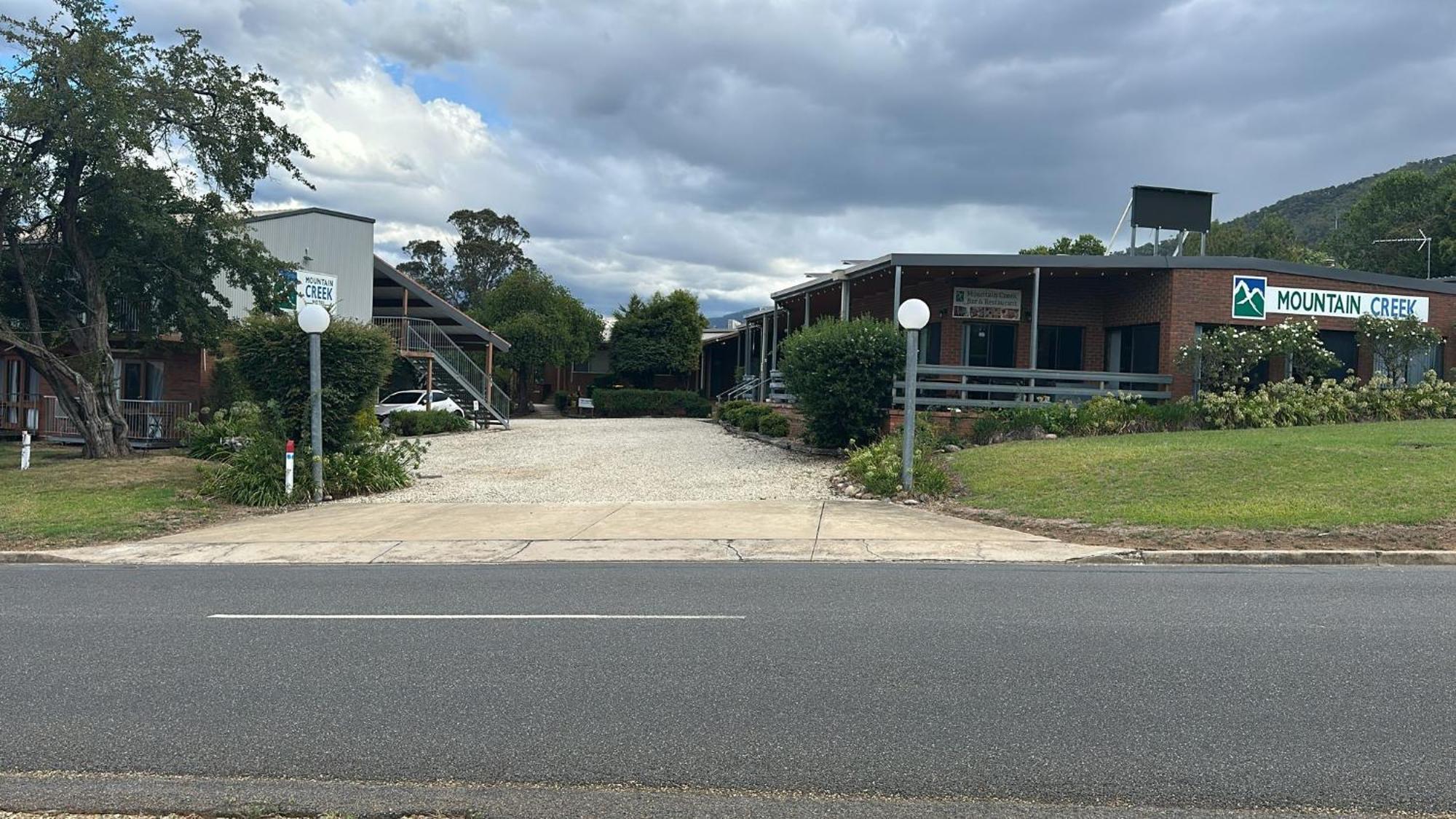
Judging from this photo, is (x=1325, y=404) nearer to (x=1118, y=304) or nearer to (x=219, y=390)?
(x=1118, y=304)

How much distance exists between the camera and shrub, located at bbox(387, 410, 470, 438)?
30625 mm

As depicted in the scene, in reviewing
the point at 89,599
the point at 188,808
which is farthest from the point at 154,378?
the point at 188,808

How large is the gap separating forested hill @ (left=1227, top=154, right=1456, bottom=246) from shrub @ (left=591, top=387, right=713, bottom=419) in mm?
49985

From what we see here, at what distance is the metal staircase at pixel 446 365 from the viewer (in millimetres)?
33469

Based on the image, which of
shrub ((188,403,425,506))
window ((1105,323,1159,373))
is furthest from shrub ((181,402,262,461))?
window ((1105,323,1159,373))

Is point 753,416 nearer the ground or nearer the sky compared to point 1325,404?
nearer the ground

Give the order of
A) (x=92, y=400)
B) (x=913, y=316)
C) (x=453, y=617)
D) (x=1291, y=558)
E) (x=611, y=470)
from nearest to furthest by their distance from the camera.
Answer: (x=453, y=617), (x=1291, y=558), (x=913, y=316), (x=611, y=470), (x=92, y=400)

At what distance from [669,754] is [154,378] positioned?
1158 inches

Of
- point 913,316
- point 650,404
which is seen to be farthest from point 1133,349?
point 650,404

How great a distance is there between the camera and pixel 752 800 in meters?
4.38

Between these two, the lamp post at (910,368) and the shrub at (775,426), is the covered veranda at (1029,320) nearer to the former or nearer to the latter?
the shrub at (775,426)

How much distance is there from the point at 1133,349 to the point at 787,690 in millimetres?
20583

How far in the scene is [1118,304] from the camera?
80.5 ft

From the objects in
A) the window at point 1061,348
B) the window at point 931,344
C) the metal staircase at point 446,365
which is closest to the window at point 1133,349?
the window at point 1061,348
